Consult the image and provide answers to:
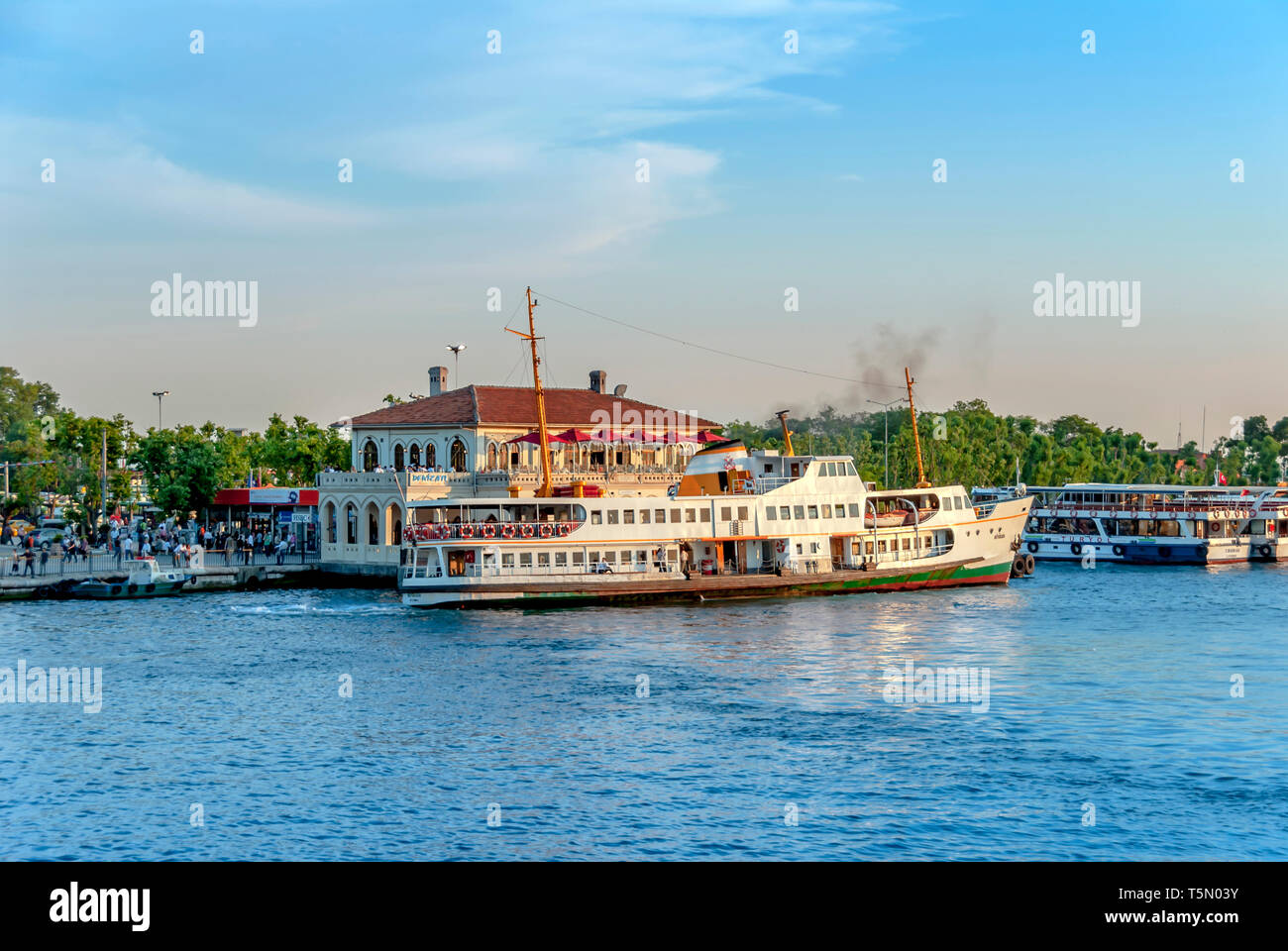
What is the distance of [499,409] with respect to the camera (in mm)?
72938

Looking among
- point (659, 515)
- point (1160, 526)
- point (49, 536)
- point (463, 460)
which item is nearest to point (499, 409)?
point (463, 460)

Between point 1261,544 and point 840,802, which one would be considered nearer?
point 840,802

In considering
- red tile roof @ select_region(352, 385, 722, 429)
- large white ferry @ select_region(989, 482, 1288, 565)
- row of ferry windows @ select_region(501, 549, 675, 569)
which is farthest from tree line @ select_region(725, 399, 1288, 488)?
row of ferry windows @ select_region(501, 549, 675, 569)

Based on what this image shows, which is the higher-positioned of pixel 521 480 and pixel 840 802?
pixel 521 480

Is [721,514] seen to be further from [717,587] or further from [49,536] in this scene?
[49,536]

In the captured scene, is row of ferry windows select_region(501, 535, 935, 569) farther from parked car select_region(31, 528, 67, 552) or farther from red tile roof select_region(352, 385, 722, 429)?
parked car select_region(31, 528, 67, 552)

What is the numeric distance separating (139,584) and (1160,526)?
2860 inches

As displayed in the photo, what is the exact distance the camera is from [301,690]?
110 ft

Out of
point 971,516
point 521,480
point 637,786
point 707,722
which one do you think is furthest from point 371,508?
point 637,786

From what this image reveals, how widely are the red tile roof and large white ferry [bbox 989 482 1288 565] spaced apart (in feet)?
107

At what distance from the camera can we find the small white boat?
184 ft

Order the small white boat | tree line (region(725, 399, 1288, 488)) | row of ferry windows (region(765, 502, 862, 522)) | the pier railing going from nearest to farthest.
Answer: the small white boat → row of ferry windows (region(765, 502, 862, 522)) → the pier railing → tree line (region(725, 399, 1288, 488))
